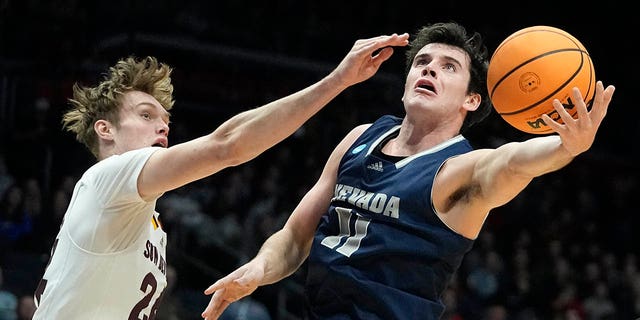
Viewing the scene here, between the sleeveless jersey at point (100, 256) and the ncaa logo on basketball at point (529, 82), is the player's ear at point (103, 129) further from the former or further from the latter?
the ncaa logo on basketball at point (529, 82)

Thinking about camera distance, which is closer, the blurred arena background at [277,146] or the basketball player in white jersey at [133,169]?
the basketball player in white jersey at [133,169]

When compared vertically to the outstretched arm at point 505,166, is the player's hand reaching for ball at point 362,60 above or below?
above

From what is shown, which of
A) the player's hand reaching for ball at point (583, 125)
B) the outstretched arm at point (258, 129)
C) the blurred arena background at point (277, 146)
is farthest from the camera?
the blurred arena background at point (277, 146)

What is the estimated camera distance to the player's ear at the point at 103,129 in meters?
4.52

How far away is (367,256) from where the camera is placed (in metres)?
3.90

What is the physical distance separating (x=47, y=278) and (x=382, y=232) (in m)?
1.50

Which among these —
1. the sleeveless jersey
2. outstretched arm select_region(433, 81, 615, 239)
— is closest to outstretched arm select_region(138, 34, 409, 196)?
the sleeveless jersey

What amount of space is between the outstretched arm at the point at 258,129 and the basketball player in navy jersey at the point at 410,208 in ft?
1.67

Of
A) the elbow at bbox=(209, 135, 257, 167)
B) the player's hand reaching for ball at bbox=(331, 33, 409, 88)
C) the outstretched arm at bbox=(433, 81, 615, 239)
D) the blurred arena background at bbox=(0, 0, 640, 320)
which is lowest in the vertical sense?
the blurred arena background at bbox=(0, 0, 640, 320)

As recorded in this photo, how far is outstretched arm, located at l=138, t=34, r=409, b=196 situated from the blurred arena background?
6011 millimetres

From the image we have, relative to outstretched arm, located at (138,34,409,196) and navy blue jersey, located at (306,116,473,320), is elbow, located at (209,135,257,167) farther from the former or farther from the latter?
navy blue jersey, located at (306,116,473,320)

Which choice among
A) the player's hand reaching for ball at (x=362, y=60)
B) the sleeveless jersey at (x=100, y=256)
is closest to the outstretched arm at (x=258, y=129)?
the player's hand reaching for ball at (x=362, y=60)

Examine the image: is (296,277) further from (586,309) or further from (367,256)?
(367,256)

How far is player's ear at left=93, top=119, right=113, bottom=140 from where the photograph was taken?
4.52 m
